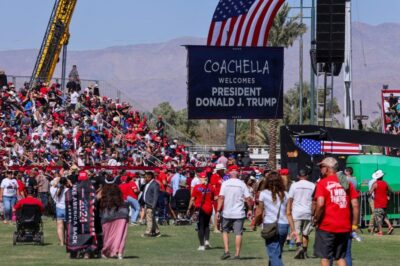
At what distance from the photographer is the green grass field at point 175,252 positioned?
23261mm

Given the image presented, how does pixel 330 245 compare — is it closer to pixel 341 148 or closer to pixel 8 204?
pixel 8 204

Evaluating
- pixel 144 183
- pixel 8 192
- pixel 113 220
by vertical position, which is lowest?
pixel 113 220

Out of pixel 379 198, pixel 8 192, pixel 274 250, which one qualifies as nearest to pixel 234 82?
pixel 8 192

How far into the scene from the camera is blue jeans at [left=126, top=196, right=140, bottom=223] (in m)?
34.8

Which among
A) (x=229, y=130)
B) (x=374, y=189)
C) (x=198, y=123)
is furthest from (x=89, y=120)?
(x=198, y=123)

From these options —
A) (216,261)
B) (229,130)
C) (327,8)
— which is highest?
(327,8)

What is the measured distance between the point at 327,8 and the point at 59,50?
28029 mm

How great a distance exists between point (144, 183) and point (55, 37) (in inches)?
1163

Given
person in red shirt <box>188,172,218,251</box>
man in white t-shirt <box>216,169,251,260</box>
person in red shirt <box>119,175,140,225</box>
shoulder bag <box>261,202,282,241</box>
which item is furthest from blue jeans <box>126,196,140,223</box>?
shoulder bag <box>261,202,282,241</box>

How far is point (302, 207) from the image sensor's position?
23984 millimetres

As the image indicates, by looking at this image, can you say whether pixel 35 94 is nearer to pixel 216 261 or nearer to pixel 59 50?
pixel 59 50

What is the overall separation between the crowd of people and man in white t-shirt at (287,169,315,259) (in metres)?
0.02

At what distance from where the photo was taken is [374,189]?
3183 cm

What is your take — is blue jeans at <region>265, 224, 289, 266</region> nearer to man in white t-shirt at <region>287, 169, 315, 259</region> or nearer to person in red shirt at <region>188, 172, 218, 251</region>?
man in white t-shirt at <region>287, 169, 315, 259</region>
